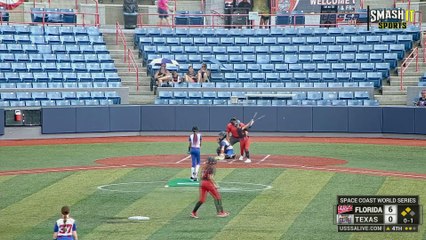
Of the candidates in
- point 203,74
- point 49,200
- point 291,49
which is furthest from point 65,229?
point 291,49

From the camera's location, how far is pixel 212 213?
92.9 ft

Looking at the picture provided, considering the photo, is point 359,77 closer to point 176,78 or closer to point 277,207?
point 176,78

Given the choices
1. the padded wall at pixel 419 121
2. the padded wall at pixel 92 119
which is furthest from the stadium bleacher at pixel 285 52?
the padded wall at pixel 419 121

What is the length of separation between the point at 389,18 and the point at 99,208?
88.7ft

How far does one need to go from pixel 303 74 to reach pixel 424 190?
20200mm

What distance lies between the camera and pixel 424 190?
3169cm

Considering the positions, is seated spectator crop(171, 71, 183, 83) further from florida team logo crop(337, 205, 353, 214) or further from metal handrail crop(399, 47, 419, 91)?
florida team logo crop(337, 205, 353, 214)

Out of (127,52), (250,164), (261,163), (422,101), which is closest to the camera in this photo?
(250,164)

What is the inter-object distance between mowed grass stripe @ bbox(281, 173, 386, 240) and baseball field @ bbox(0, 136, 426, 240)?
3cm

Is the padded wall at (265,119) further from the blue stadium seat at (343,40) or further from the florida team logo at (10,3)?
the florida team logo at (10,3)

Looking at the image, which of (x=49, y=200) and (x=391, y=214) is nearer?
(x=391, y=214)

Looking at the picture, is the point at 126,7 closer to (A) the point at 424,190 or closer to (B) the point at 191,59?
(B) the point at 191,59

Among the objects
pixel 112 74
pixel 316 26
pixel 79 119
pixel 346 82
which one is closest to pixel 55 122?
pixel 79 119

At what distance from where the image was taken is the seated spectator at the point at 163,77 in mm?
50875
